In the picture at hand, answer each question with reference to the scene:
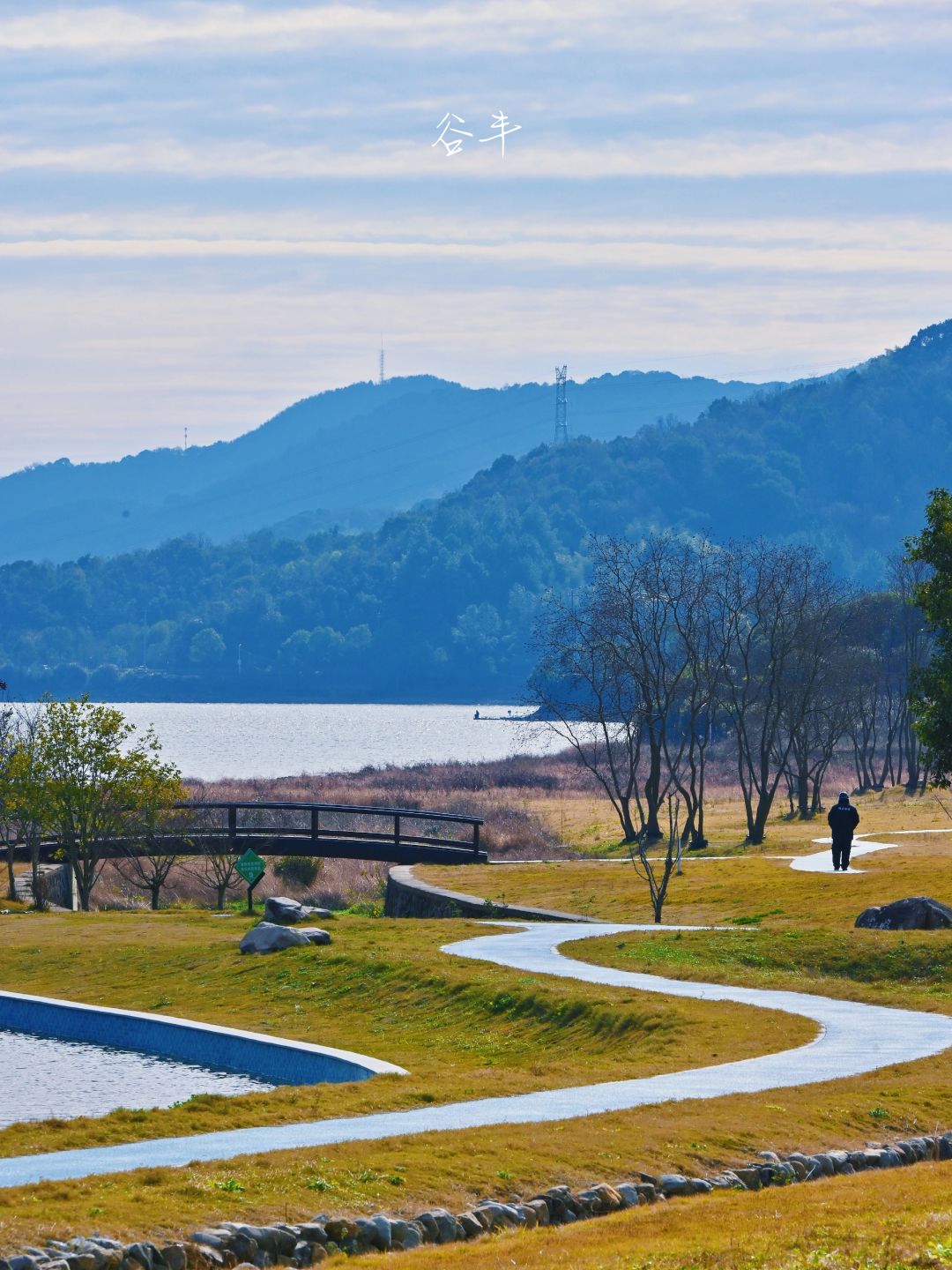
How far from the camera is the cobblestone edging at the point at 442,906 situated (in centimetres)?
3170

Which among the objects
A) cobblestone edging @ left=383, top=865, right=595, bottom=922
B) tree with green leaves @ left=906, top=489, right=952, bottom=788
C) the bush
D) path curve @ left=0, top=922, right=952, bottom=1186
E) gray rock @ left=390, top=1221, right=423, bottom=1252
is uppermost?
tree with green leaves @ left=906, top=489, right=952, bottom=788

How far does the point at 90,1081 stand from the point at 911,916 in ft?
41.8

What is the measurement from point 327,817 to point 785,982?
38.7m

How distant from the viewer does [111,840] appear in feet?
133

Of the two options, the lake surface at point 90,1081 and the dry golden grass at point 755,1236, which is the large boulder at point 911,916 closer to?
the lake surface at point 90,1081

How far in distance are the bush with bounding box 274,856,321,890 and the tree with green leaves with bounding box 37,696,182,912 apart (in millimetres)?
7269

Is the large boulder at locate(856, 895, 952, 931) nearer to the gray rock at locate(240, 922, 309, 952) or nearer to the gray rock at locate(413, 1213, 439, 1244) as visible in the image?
the gray rock at locate(240, 922, 309, 952)

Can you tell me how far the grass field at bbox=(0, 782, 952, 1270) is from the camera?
10.5 meters

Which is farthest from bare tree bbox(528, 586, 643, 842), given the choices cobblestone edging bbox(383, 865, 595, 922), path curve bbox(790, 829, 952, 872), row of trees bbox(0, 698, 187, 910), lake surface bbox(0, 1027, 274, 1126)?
lake surface bbox(0, 1027, 274, 1126)

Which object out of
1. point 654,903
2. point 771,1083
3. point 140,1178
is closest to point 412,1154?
point 140,1178

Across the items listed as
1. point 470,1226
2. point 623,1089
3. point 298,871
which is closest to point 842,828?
point 298,871

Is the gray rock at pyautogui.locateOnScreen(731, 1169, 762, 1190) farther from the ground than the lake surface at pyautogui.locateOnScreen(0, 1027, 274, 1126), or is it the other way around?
the gray rock at pyautogui.locateOnScreen(731, 1169, 762, 1190)

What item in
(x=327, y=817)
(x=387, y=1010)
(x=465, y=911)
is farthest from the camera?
(x=327, y=817)

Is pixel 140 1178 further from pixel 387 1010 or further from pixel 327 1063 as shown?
pixel 387 1010
